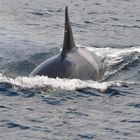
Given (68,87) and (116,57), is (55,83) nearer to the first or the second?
(68,87)

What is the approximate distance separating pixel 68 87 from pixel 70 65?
4.00ft

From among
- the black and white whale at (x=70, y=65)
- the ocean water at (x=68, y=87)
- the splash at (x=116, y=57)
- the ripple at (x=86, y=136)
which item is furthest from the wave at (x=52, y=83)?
the ripple at (x=86, y=136)

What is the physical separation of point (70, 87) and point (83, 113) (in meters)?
2.01

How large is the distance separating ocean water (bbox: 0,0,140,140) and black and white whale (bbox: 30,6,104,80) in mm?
338

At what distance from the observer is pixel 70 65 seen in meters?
16.4

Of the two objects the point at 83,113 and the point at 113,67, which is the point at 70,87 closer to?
the point at 83,113

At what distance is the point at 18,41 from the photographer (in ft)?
79.1

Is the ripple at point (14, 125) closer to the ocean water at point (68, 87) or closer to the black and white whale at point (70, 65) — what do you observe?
the ocean water at point (68, 87)

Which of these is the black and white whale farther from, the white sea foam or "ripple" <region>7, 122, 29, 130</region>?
"ripple" <region>7, 122, 29, 130</region>

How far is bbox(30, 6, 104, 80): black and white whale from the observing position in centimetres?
1606

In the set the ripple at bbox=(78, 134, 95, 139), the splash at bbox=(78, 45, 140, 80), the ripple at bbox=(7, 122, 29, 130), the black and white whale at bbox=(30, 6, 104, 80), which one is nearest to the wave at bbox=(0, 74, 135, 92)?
the black and white whale at bbox=(30, 6, 104, 80)

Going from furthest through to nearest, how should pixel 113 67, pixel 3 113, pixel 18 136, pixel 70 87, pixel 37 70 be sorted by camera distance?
pixel 113 67
pixel 37 70
pixel 70 87
pixel 3 113
pixel 18 136

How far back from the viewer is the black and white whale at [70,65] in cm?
1606

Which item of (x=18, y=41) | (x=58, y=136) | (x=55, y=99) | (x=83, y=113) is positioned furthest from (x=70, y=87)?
(x=18, y=41)
